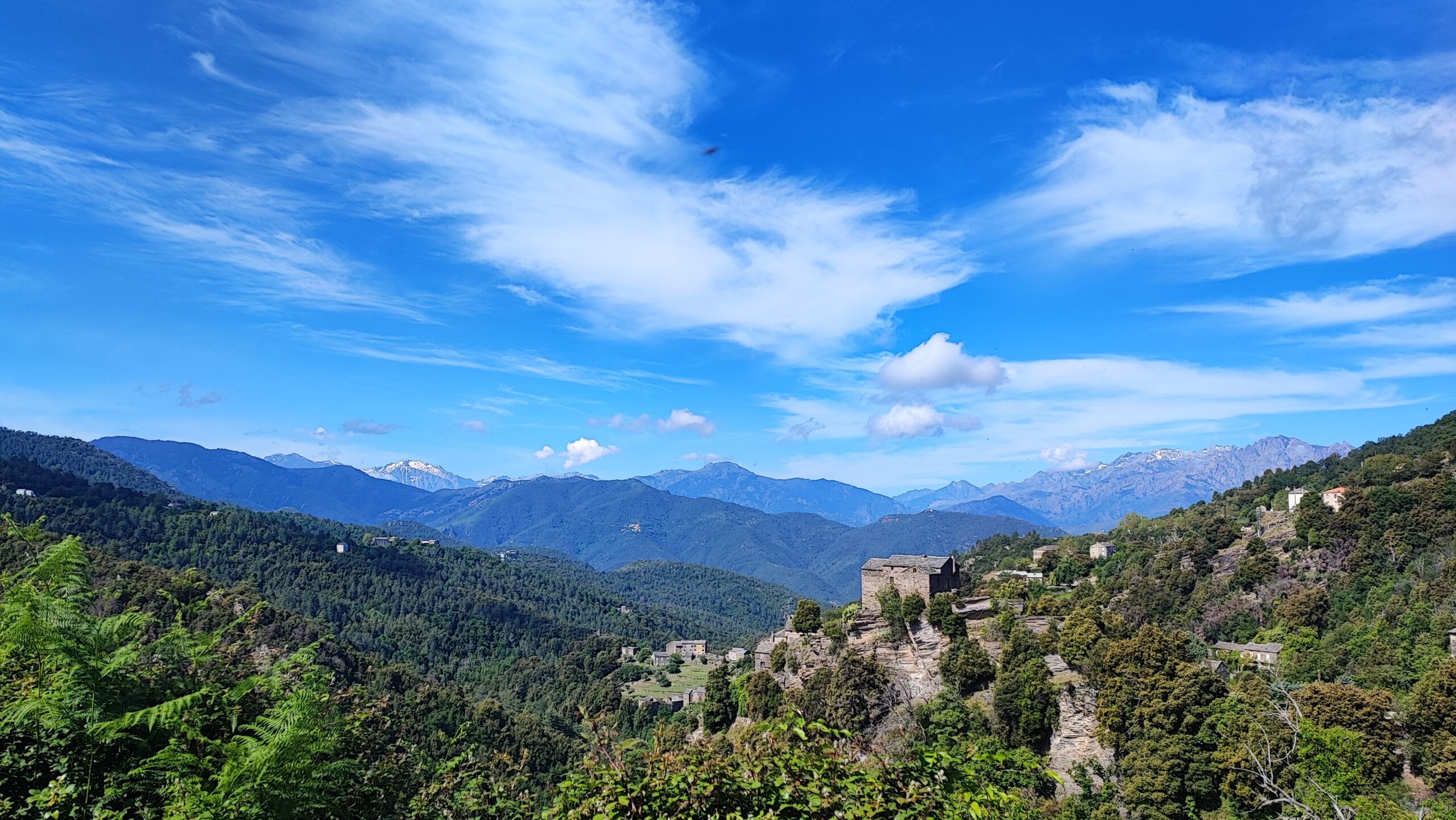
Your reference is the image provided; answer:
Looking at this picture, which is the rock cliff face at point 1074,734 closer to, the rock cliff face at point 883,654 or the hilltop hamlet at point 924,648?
the hilltop hamlet at point 924,648

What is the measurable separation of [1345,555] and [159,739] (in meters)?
59.1

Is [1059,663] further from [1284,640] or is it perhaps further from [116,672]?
[116,672]

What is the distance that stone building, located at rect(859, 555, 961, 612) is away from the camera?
3409 cm

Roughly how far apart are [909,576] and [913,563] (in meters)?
1.05

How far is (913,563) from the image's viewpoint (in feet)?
116

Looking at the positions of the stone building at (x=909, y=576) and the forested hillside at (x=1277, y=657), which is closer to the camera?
the forested hillside at (x=1277, y=657)

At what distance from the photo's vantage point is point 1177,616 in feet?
159

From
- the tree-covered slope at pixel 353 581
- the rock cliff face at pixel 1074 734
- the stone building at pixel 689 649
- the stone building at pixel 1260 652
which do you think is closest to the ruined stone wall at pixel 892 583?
the rock cliff face at pixel 1074 734

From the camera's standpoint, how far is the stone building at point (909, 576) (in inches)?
1342

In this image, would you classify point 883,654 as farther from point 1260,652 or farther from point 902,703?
point 1260,652

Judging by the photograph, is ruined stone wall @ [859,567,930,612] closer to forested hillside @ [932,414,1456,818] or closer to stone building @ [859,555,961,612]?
stone building @ [859,555,961,612]

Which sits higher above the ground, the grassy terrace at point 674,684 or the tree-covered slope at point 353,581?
the tree-covered slope at point 353,581

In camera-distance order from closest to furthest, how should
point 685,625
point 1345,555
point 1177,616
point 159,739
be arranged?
point 159,739 < point 1345,555 < point 1177,616 < point 685,625

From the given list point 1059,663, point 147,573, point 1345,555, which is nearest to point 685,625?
point 147,573
